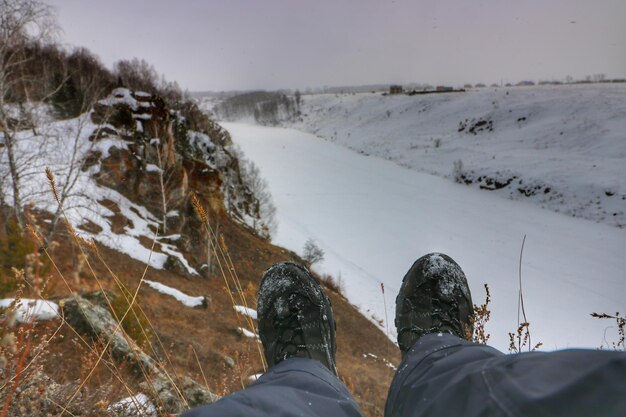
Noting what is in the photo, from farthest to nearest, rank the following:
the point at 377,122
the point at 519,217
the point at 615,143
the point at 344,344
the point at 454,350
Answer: the point at 377,122
the point at 615,143
the point at 519,217
the point at 344,344
the point at 454,350

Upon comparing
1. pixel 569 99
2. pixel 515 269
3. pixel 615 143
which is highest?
pixel 569 99

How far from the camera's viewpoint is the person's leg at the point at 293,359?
109 cm

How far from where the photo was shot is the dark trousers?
2.82 feet

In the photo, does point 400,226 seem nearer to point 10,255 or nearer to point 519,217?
point 519,217

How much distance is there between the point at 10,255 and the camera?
6.98 meters

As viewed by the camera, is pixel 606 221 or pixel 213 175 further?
pixel 606 221

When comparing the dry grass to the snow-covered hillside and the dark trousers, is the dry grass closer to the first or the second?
the dark trousers

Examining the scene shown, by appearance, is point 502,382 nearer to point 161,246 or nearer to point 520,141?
point 161,246

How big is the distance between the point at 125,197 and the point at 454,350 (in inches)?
665

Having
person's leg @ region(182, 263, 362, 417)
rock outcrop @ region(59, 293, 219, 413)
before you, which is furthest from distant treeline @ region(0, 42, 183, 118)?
person's leg @ region(182, 263, 362, 417)

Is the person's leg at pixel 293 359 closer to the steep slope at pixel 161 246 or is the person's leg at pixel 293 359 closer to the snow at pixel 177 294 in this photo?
the steep slope at pixel 161 246

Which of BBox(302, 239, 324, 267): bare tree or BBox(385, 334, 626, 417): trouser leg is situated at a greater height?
BBox(385, 334, 626, 417): trouser leg

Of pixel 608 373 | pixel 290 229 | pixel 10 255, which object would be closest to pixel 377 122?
pixel 290 229

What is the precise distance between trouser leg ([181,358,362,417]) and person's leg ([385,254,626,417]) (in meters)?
0.25
